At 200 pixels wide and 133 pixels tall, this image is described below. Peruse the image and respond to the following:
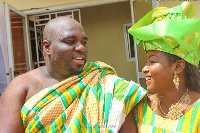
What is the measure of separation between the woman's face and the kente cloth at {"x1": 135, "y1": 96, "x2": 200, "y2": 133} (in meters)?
0.15

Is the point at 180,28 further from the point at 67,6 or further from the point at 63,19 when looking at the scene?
the point at 67,6

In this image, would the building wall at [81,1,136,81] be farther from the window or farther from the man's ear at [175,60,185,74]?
the man's ear at [175,60,185,74]

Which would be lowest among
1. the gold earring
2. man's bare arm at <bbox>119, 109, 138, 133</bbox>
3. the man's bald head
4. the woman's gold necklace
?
man's bare arm at <bbox>119, 109, 138, 133</bbox>

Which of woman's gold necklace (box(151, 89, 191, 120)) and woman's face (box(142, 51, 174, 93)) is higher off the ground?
woman's face (box(142, 51, 174, 93))

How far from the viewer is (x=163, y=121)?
4.30 ft

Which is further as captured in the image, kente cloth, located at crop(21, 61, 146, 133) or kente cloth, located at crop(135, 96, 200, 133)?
kente cloth, located at crop(21, 61, 146, 133)

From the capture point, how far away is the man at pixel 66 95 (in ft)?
4.54

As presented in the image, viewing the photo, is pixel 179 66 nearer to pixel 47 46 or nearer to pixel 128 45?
pixel 47 46

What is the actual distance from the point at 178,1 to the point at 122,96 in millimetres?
2322

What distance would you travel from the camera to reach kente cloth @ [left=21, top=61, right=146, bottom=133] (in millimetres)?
1376

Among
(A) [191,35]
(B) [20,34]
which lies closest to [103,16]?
(B) [20,34]

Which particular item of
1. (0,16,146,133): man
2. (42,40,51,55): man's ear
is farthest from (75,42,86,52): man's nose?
(42,40,51,55): man's ear

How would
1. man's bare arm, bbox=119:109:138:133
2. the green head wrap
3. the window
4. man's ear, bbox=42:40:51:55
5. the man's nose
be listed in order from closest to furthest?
the green head wrap → man's bare arm, bbox=119:109:138:133 → the man's nose → man's ear, bbox=42:40:51:55 → the window

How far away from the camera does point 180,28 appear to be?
120 centimetres
